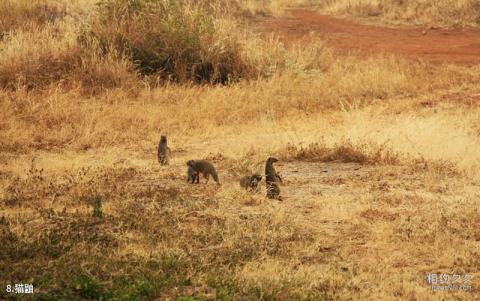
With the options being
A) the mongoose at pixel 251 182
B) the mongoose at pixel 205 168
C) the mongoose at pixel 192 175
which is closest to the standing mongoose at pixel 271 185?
the mongoose at pixel 251 182

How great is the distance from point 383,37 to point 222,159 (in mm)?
15086

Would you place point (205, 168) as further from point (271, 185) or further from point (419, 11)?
point (419, 11)

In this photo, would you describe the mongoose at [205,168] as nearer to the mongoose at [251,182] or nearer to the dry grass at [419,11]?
the mongoose at [251,182]

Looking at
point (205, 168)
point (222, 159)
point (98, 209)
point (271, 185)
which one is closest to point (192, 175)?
point (205, 168)

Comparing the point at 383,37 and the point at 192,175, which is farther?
the point at 383,37

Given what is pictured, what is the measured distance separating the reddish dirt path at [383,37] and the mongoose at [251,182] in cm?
1212

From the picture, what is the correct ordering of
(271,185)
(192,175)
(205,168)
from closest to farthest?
(271,185)
(205,168)
(192,175)

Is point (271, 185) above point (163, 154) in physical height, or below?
above

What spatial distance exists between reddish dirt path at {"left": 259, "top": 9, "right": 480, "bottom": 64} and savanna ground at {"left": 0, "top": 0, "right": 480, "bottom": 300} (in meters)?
0.22

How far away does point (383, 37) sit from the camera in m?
25.4

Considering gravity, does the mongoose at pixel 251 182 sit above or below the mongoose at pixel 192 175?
above

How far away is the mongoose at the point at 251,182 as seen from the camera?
9383mm

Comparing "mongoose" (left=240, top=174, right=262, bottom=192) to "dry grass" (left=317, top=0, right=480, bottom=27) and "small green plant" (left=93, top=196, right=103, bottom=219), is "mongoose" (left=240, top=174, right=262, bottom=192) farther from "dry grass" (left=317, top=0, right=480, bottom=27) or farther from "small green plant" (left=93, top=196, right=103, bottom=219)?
"dry grass" (left=317, top=0, right=480, bottom=27)

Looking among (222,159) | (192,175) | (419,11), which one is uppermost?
(192,175)
